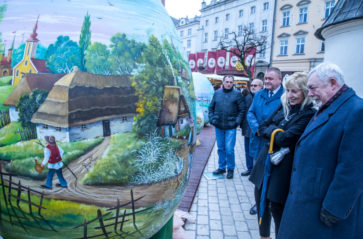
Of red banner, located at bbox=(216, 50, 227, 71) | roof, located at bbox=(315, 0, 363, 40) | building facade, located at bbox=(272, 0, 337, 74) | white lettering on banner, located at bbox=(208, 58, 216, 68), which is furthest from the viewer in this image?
white lettering on banner, located at bbox=(208, 58, 216, 68)

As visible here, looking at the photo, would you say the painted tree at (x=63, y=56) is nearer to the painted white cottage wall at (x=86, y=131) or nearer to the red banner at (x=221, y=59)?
the painted white cottage wall at (x=86, y=131)

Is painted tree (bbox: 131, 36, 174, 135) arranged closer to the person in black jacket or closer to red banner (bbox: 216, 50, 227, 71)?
the person in black jacket

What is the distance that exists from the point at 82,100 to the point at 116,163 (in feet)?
1.02

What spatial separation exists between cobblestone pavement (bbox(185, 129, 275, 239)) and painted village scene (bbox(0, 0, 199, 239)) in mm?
2077

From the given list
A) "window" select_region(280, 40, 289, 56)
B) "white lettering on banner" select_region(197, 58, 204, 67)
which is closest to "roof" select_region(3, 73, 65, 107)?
"white lettering on banner" select_region(197, 58, 204, 67)

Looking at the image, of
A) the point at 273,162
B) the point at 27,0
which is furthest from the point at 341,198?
the point at 27,0

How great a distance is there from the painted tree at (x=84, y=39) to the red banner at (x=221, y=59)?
24.7 m

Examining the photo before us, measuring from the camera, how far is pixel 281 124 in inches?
84.6

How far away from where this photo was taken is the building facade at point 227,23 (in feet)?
89.5

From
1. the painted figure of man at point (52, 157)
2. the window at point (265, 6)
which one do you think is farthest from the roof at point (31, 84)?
the window at point (265, 6)

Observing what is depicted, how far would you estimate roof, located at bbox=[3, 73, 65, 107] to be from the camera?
0.97 metres

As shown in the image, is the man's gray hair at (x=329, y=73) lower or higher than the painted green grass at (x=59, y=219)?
higher

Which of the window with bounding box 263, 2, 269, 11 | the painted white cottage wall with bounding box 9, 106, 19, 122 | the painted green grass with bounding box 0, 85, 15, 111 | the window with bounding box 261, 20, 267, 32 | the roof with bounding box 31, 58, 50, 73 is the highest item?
the window with bounding box 263, 2, 269, 11

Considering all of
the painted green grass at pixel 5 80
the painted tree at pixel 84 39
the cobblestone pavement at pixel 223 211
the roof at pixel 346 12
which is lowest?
the cobblestone pavement at pixel 223 211
